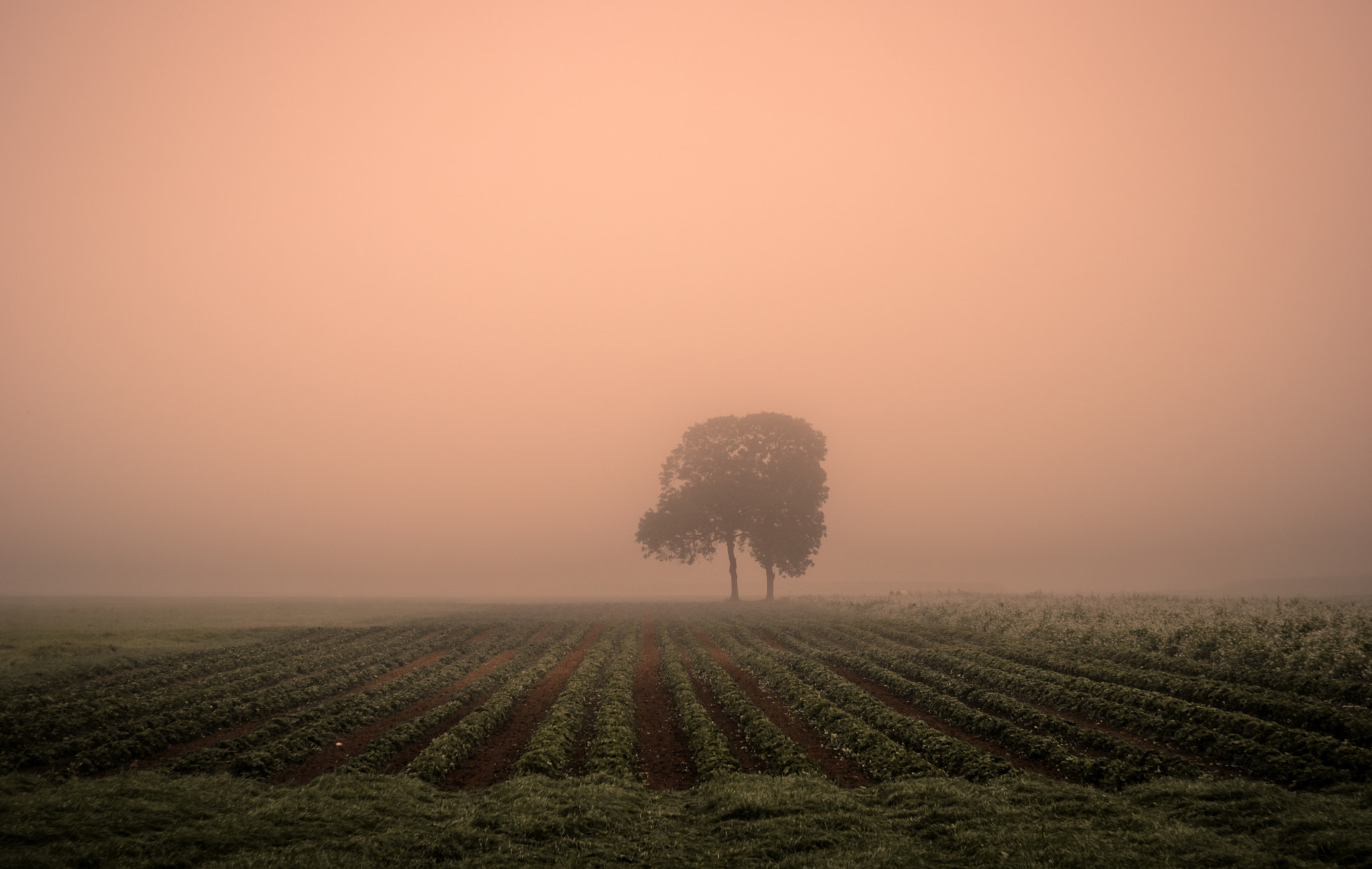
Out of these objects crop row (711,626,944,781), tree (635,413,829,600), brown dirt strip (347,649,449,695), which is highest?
tree (635,413,829,600)

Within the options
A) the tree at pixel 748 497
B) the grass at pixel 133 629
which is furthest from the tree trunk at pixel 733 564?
the grass at pixel 133 629

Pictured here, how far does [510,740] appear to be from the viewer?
716 inches

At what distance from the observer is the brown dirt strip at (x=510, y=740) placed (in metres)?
15.1

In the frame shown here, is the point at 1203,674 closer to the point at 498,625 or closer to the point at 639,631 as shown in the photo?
the point at 639,631

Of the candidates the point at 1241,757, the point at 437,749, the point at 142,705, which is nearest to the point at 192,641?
the point at 142,705

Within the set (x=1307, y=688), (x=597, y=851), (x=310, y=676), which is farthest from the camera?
(x=310, y=676)

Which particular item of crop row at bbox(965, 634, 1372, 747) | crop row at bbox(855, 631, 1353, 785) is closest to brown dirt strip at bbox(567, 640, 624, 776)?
crop row at bbox(855, 631, 1353, 785)

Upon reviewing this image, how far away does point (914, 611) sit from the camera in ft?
154

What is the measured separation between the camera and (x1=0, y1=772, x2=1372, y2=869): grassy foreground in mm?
9719

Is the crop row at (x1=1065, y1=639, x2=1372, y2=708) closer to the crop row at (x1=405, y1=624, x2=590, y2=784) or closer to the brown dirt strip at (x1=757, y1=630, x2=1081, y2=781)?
the brown dirt strip at (x1=757, y1=630, x2=1081, y2=781)

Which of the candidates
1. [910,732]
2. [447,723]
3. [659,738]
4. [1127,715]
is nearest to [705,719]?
[659,738]

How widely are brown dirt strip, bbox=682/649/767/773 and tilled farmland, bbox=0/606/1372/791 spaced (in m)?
0.09

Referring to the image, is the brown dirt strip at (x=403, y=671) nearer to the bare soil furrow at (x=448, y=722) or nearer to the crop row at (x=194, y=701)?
Answer: the crop row at (x=194, y=701)

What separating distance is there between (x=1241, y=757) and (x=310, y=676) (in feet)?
106
